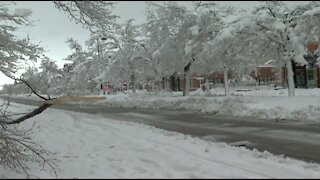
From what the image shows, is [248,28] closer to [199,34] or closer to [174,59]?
[199,34]

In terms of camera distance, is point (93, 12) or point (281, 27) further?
point (281, 27)

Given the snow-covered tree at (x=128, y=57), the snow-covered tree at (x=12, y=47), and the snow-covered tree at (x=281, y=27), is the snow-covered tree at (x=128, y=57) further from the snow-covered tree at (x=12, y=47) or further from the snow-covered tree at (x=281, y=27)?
the snow-covered tree at (x=12, y=47)

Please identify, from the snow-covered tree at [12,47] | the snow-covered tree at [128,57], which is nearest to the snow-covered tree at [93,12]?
the snow-covered tree at [12,47]

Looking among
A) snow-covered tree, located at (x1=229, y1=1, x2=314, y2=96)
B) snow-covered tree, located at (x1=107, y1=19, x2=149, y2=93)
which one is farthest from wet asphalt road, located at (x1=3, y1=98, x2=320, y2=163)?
snow-covered tree, located at (x1=107, y1=19, x2=149, y2=93)

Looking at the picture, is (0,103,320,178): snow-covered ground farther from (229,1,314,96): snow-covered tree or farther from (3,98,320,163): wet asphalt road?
(229,1,314,96): snow-covered tree

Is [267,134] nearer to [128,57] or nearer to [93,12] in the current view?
[93,12]

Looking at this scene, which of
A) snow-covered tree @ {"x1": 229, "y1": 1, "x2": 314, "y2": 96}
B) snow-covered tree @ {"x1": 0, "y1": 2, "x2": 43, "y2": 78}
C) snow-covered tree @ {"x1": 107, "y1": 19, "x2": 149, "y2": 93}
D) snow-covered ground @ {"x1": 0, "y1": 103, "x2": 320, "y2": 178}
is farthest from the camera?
snow-covered tree @ {"x1": 107, "y1": 19, "x2": 149, "y2": 93}

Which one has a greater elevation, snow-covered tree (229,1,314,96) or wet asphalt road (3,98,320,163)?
snow-covered tree (229,1,314,96)

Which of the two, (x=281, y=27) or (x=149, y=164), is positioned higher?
(x=281, y=27)

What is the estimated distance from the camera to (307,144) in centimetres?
1210

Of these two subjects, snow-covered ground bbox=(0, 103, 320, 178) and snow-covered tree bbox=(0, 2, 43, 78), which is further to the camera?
snow-covered tree bbox=(0, 2, 43, 78)

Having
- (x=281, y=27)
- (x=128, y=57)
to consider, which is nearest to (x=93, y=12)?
(x=281, y=27)

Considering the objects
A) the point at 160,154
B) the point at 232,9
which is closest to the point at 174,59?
the point at 232,9

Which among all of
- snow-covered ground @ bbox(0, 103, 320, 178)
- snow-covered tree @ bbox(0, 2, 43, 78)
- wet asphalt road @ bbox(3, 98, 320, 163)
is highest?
snow-covered tree @ bbox(0, 2, 43, 78)
